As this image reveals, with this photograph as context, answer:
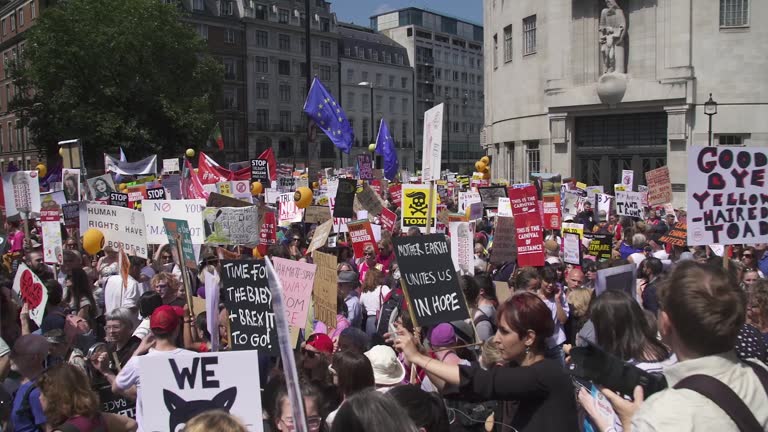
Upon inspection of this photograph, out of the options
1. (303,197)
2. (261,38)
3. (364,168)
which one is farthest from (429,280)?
(261,38)

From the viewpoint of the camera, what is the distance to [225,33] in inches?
3046

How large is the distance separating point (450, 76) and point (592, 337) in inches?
4358

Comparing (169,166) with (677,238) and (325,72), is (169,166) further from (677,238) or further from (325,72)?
(325,72)

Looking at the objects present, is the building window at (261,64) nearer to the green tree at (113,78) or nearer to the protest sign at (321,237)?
the green tree at (113,78)

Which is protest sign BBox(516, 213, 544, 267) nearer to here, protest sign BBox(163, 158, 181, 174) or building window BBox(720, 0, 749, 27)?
protest sign BBox(163, 158, 181, 174)

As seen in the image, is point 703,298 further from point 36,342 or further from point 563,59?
point 563,59

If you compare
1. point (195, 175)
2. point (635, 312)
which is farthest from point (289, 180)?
point (635, 312)

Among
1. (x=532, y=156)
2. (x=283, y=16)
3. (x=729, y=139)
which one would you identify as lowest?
(x=532, y=156)

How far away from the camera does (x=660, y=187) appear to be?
16781 mm

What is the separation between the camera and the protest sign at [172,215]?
10367 mm

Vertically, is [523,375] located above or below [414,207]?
below

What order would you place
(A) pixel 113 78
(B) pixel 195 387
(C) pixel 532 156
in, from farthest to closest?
(A) pixel 113 78
(C) pixel 532 156
(B) pixel 195 387

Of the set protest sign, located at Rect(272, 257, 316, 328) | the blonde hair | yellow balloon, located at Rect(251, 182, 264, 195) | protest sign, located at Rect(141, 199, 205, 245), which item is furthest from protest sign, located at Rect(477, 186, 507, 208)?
the blonde hair

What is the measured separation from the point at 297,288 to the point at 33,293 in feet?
9.27
